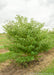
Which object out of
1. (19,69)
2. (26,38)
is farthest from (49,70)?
(26,38)

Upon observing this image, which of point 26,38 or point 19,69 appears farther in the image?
point 19,69

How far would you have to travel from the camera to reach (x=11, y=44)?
7.14 metres

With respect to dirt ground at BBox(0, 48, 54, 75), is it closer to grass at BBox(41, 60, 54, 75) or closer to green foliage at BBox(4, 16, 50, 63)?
grass at BBox(41, 60, 54, 75)

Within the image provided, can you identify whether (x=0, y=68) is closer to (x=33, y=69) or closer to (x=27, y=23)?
(x=33, y=69)

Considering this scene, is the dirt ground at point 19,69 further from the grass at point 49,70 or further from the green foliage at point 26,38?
the green foliage at point 26,38

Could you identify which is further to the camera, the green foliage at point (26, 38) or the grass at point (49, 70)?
the green foliage at point (26, 38)

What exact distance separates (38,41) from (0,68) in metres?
3.68

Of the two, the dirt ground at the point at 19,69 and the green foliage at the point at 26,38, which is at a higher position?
the green foliage at the point at 26,38

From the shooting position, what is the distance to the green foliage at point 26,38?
6.86 meters

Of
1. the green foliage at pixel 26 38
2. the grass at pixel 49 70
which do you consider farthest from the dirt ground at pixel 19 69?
the green foliage at pixel 26 38

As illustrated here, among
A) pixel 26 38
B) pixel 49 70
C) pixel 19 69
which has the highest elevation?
pixel 26 38

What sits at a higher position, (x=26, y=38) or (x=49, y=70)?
(x=26, y=38)

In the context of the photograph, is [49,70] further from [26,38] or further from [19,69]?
[26,38]

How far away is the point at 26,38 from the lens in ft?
22.4
